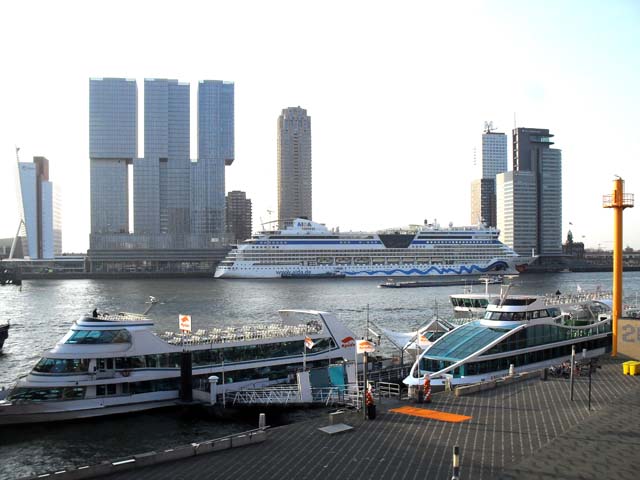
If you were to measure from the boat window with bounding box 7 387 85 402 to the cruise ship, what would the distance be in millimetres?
114635

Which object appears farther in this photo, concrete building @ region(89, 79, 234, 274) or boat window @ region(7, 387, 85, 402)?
concrete building @ region(89, 79, 234, 274)

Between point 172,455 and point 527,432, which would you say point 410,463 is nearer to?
point 527,432

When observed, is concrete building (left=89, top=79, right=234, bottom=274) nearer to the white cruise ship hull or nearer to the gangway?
the white cruise ship hull

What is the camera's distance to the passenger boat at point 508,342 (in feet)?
85.8

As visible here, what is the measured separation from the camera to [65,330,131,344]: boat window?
1045 inches

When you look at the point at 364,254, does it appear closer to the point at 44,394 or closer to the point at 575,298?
the point at 575,298

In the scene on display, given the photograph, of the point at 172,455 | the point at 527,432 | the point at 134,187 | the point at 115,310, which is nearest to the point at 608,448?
the point at 527,432

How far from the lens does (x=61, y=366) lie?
1016 inches

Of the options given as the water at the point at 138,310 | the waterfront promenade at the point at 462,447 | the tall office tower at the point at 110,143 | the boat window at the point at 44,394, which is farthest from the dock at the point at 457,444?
the tall office tower at the point at 110,143

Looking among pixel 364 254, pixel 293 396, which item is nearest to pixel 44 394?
pixel 293 396

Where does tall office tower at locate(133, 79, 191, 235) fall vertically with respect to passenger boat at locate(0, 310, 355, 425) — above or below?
above

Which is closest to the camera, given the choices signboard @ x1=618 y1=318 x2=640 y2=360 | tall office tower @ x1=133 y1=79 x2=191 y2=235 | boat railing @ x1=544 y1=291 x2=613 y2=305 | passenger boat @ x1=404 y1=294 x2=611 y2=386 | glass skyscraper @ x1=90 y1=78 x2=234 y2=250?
passenger boat @ x1=404 y1=294 x2=611 y2=386

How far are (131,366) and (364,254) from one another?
121299mm

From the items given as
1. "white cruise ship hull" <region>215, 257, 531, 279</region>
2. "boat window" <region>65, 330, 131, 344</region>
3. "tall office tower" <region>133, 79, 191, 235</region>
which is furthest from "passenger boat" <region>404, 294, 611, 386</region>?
"tall office tower" <region>133, 79, 191, 235</region>
